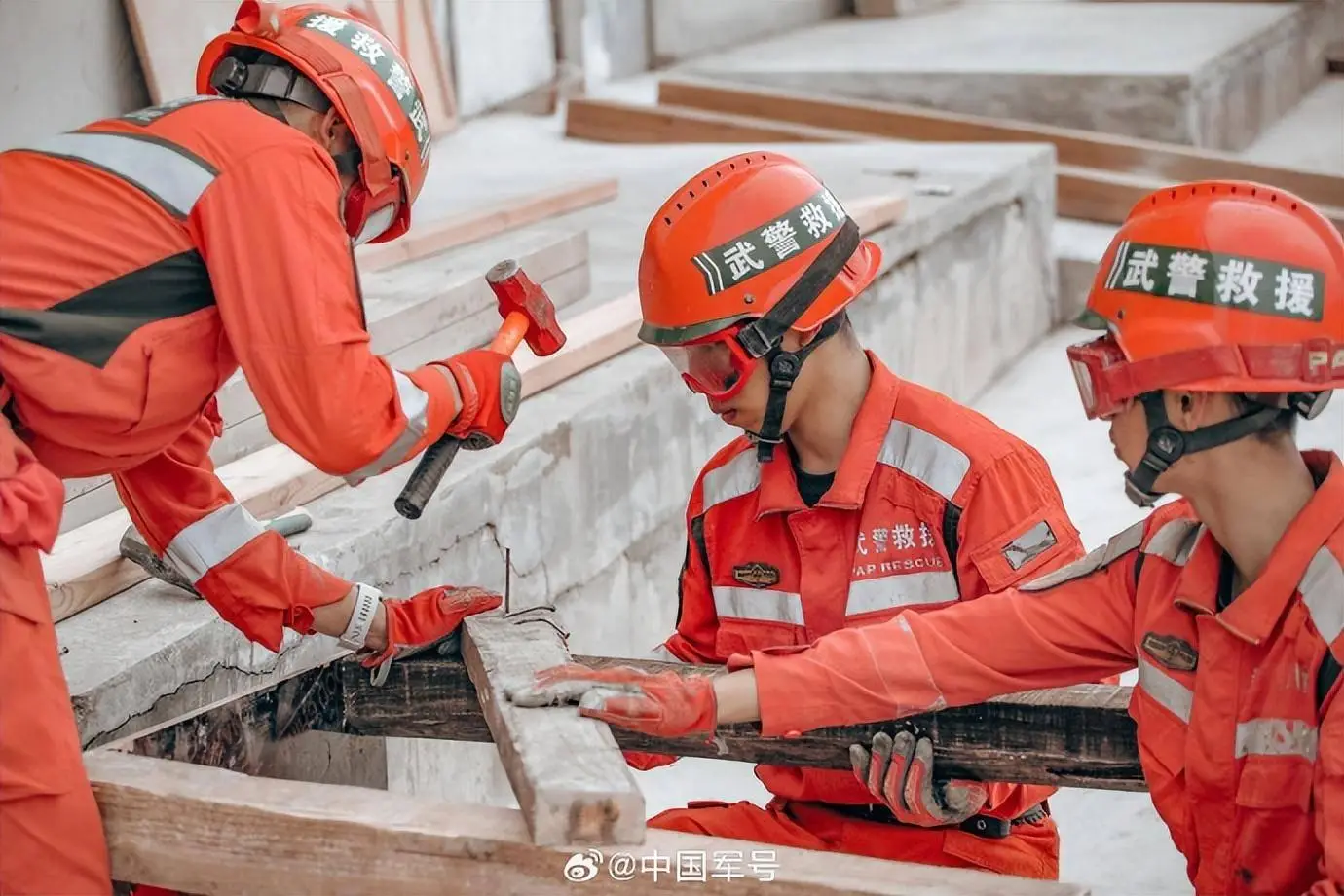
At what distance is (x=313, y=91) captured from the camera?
115 inches

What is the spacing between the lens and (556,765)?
2.33 metres

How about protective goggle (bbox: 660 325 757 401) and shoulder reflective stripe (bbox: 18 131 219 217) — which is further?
protective goggle (bbox: 660 325 757 401)

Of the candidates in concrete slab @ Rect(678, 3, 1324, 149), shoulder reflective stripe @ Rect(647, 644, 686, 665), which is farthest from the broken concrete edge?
concrete slab @ Rect(678, 3, 1324, 149)

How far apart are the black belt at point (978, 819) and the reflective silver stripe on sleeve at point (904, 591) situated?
407mm

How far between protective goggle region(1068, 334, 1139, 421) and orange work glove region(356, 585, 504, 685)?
1.35 metres

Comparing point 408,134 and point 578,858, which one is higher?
point 408,134

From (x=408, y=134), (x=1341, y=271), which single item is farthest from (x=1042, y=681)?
(x=408, y=134)

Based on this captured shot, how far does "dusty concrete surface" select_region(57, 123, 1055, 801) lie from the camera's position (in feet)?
11.6

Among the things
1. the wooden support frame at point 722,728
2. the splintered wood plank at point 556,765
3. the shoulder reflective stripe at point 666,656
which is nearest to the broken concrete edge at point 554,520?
the wooden support frame at point 722,728

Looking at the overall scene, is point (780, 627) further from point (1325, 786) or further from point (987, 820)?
point (1325, 786)

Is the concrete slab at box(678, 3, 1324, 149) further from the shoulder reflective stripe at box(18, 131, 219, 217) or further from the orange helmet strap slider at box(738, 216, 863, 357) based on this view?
the shoulder reflective stripe at box(18, 131, 219, 217)

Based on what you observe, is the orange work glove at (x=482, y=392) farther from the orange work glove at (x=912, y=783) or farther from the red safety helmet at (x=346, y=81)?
the orange work glove at (x=912, y=783)

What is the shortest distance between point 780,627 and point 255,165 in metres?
1.37

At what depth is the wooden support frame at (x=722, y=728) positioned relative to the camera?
9.42 ft
